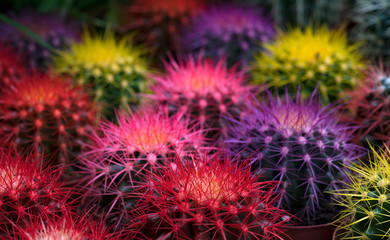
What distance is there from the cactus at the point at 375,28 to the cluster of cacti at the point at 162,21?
0.71m

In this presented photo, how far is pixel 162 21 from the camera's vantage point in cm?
178

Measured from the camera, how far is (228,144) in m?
1.00

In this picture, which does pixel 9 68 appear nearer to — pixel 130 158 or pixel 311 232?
pixel 130 158

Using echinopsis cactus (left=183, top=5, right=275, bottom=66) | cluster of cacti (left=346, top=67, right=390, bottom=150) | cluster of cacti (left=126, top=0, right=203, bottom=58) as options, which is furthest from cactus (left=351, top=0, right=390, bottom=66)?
cluster of cacti (left=126, top=0, right=203, bottom=58)

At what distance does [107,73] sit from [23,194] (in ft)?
2.27

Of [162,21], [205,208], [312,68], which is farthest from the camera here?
[162,21]

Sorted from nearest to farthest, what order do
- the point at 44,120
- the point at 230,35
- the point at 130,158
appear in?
the point at 130,158, the point at 44,120, the point at 230,35

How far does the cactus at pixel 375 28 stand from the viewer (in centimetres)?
155

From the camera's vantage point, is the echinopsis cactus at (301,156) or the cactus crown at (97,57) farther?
the cactus crown at (97,57)

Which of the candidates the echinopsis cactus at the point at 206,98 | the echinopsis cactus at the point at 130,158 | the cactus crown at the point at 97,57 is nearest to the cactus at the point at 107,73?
the cactus crown at the point at 97,57

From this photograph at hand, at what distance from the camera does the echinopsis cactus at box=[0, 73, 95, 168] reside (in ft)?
3.40

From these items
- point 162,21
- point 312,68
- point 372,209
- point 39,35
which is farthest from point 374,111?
point 39,35

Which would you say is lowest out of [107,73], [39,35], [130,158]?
[130,158]

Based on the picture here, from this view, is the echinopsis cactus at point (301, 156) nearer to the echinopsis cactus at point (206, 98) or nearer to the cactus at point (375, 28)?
the echinopsis cactus at point (206, 98)
